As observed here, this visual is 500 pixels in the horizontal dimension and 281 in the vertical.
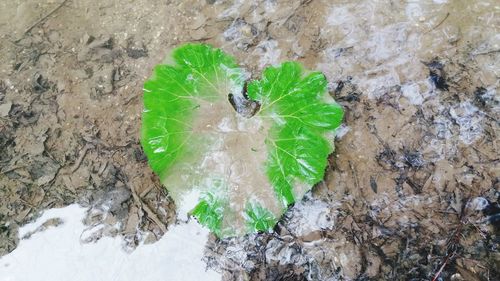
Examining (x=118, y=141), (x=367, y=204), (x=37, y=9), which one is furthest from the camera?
(x=37, y=9)

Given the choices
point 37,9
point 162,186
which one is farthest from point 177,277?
point 37,9

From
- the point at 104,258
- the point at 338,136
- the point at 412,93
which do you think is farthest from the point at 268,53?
the point at 104,258

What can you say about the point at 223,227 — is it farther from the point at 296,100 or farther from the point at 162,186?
the point at 296,100

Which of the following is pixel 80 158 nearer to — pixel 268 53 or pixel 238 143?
pixel 238 143

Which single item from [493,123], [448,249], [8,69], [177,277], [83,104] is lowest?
[448,249]

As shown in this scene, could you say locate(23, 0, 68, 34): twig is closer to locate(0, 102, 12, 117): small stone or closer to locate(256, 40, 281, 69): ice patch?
locate(0, 102, 12, 117): small stone

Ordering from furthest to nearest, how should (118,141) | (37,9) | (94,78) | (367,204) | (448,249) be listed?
(37,9)
(94,78)
(118,141)
(367,204)
(448,249)
